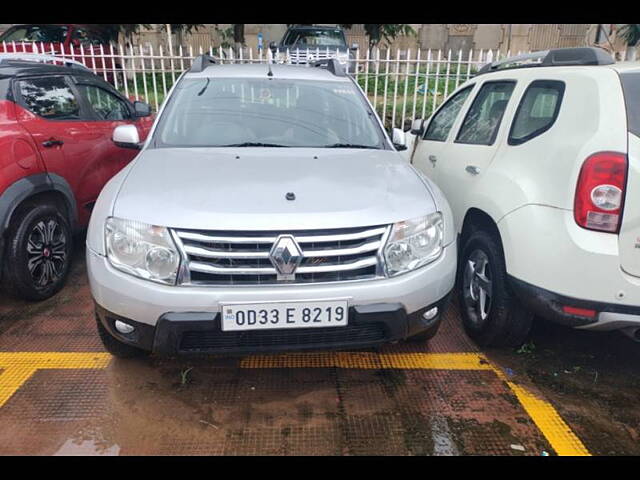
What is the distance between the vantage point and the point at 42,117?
3.80m

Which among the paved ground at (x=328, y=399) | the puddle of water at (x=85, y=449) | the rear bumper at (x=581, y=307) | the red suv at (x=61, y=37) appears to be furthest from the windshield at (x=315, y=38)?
the puddle of water at (x=85, y=449)

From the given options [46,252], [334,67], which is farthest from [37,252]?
[334,67]

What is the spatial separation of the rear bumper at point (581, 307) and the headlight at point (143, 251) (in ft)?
5.95

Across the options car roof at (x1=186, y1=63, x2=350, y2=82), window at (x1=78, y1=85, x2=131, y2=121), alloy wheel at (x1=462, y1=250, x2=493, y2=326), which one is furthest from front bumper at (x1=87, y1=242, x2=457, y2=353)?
window at (x1=78, y1=85, x2=131, y2=121)

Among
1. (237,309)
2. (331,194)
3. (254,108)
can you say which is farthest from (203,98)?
(237,309)

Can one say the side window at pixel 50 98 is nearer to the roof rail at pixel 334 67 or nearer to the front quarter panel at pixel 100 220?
the front quarter panel at pixel 100 220

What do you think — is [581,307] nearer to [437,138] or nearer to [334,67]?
[437,138]

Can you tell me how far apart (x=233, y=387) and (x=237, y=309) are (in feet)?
2.47

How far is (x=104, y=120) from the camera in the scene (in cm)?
464

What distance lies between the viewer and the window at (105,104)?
4602 mm

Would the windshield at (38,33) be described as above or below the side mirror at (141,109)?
above

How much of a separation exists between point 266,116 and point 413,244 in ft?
5.28

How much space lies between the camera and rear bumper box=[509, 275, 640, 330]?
2.39 m
